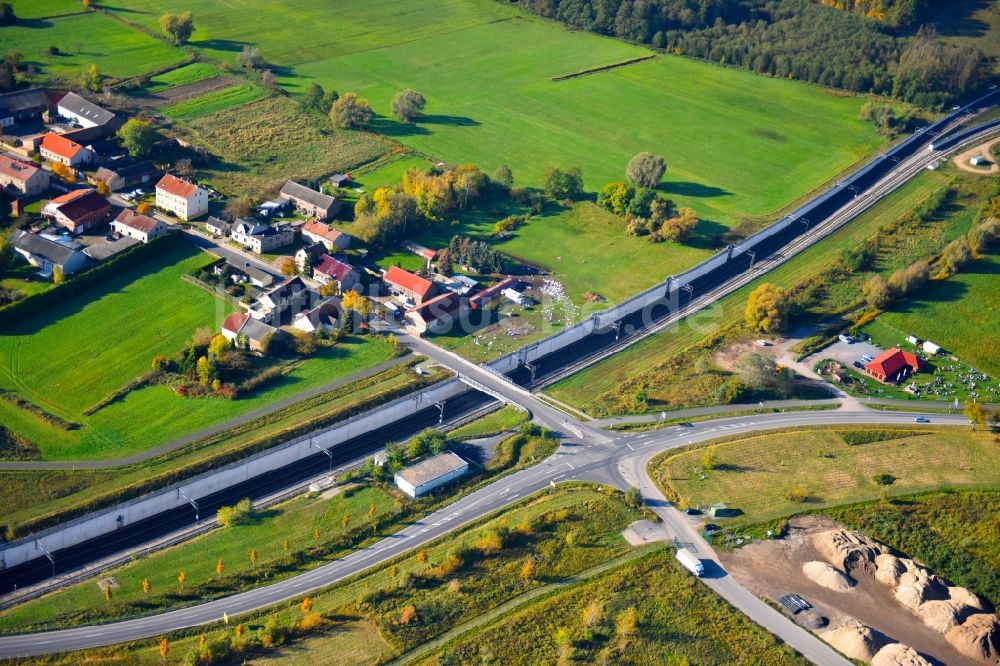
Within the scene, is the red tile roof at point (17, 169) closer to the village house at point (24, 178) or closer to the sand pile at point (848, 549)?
the village house at point (24, 178)

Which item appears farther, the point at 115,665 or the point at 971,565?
the point at 971,565

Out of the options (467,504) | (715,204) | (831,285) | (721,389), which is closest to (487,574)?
(467,504)

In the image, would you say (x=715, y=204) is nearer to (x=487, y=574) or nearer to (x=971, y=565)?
(x=971, y=565)

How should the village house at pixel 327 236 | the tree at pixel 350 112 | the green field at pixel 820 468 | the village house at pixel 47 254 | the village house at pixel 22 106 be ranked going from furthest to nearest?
the tree at pixel 350 112 → the village house at pixel 22 106 → the village house at pixel 327 236 → the village house at pixel 47 254 → the green field at pixel 820 468

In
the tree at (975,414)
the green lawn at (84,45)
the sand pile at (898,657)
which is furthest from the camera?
the green lawn at (84,45)

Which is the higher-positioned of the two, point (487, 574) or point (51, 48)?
point (51, 48)

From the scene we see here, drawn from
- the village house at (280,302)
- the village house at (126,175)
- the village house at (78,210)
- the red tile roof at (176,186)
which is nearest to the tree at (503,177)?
the village house at (280,302)

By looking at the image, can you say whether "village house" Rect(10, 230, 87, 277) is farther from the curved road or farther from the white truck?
the white truck
